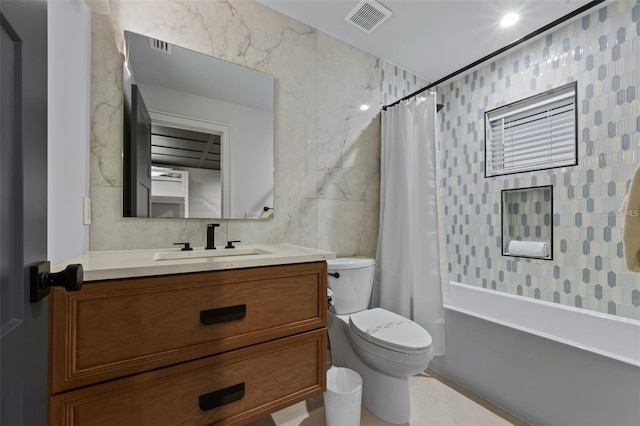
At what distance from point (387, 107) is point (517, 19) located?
3.20ft

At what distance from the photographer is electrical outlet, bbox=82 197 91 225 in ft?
3.98

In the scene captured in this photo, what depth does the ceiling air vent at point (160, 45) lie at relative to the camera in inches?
57.4

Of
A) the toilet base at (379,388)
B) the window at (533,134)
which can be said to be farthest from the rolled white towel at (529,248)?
the toilet base at (379,388)

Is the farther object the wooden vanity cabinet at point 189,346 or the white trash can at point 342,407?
the white trash can at point 342,407

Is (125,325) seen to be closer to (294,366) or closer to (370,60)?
(294,366)

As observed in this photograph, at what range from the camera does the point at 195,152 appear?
1.57 meters

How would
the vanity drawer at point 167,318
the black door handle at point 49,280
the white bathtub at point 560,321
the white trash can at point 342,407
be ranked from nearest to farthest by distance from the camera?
the black door handle at point 49,280 → the vanity drawer at point 167,318 → the white trash can at point 342,407 → the white bathtub at point 560,321

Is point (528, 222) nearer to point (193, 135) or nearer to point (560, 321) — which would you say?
point (560, 321)

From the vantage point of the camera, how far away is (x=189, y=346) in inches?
37.0

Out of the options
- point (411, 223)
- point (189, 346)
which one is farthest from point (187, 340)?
point (411, 223)

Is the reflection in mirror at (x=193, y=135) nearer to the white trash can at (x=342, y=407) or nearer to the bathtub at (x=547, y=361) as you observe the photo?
the white trash can at (x=342, y=407)

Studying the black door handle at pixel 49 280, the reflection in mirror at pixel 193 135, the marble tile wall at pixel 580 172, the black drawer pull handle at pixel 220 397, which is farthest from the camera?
the marble tile wall at pixel 580 172

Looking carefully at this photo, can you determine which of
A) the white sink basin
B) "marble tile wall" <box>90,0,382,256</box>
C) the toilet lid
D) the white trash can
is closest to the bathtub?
the toilet lid

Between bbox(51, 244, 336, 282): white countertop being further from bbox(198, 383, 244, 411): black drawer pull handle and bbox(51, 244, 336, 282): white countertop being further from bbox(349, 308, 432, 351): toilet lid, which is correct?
bbox(349, 308, 432, 351): toilet lid
